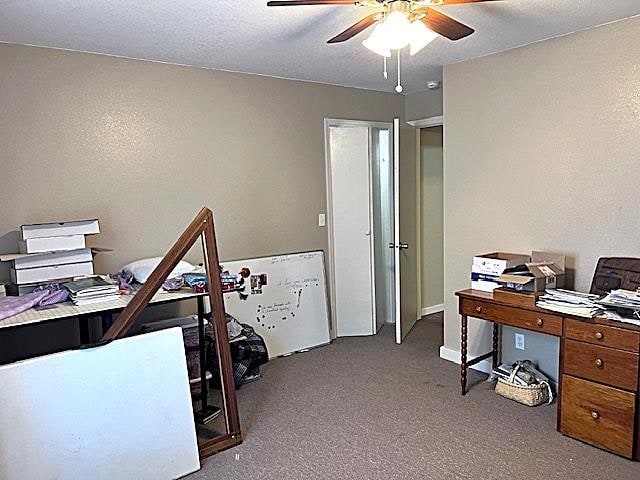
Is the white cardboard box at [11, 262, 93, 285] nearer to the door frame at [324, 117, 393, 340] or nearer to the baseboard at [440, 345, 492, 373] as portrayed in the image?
the door frame at [324, 117, 393, 340]

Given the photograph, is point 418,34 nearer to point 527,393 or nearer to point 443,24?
point 443,24

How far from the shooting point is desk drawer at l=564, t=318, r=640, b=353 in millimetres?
2673

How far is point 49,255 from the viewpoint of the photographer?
10.3ft

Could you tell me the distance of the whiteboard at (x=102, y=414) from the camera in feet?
7.34

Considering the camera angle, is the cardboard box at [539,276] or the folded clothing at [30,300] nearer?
the folded clothing at [30,300]

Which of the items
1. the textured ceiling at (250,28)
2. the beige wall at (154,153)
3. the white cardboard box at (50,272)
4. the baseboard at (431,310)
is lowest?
the baseboard at (431,310)

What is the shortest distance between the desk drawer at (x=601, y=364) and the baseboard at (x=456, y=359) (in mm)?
1076

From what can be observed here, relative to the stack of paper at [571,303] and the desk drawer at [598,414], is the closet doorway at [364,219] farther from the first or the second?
the desk drawer at [598,414]

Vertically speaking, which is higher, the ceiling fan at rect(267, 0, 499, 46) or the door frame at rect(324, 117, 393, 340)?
the ceiling fan at rect(267, 0, 499, 46)

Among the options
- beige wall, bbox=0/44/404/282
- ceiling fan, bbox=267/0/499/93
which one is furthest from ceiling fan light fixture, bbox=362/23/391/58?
beige wall, bbox=0/44/404/282

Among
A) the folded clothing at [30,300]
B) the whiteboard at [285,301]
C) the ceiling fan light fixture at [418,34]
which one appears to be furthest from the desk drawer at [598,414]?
the folded clothing at [30,300]

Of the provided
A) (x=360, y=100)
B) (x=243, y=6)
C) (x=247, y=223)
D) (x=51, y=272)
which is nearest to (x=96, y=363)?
(x=51, y=272)

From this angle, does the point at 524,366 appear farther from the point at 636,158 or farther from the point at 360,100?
the point at 360,100

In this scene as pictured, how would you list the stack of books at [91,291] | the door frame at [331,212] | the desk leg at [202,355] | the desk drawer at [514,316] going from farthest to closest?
1. the door frame at [331,212]
2. the desk leg at [202,355]
3. the desk drawer at [514,316]
4. the stack of books at [91,291]
